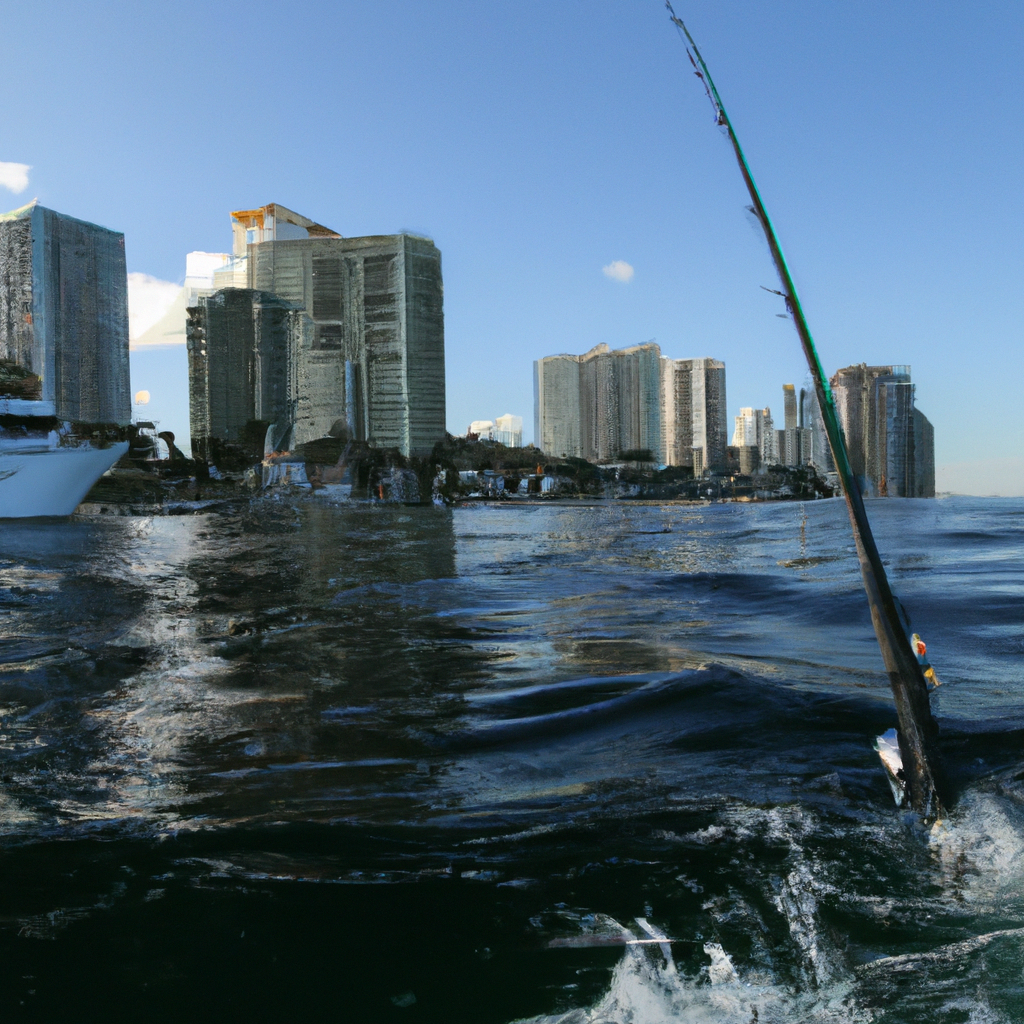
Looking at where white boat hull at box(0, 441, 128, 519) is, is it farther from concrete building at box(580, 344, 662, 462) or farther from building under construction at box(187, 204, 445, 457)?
concrete building at box(580, 344, 662, 462)

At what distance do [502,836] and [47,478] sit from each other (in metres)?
50.0

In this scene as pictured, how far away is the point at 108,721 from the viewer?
169 inches

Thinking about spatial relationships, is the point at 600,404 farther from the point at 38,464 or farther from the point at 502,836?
the point at 502,836


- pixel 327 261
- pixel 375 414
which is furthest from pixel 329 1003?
pixel 327 261

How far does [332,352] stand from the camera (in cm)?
9338

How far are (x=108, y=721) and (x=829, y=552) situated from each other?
16.5m

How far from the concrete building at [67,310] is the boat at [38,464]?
89.6 feet

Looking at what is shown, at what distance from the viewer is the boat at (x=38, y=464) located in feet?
141

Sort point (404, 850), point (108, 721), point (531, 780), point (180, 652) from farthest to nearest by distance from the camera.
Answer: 1. point (180, 652)
2. point (108, 721)
3. point (531, 780)
4. point (404, 850)

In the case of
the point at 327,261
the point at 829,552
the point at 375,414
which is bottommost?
the point at 829,552

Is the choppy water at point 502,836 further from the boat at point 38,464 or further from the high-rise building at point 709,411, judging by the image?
the high-rise building at point 709,411

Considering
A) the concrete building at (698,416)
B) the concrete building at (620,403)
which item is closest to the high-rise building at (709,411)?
the concrete building at (698,416)

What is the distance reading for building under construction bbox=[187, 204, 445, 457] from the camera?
3494 inches

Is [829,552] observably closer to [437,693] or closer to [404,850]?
[437,693]
